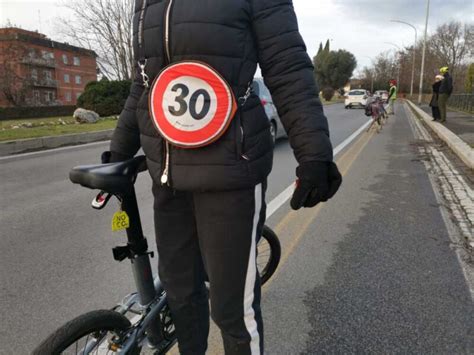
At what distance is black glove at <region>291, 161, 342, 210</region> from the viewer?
1.50m

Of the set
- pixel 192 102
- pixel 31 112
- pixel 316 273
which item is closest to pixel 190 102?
pixel 192 102

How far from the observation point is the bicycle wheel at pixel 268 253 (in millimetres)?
2848

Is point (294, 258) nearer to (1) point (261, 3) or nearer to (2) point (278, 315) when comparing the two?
(2) point (278, 315)

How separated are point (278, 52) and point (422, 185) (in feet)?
18.0

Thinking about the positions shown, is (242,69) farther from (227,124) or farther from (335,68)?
(335,68)

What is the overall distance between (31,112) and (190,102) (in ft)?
118

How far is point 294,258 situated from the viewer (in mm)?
3559

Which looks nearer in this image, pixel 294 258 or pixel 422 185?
pixel 294 258

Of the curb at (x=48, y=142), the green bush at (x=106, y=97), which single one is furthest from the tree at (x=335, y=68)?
the curb at (x=48, y=142)

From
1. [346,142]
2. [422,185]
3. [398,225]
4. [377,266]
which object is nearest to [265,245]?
[377,266]

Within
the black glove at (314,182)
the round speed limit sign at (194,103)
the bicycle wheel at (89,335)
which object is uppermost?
→ the round speed limit sign at (194,103)

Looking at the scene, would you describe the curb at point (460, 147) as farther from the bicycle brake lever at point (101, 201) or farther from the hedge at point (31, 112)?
the hedge at point (31, 112)

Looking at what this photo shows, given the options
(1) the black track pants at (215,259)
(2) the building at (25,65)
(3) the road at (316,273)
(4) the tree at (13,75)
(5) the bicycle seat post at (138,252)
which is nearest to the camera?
(1) the black track pants at (215,259)

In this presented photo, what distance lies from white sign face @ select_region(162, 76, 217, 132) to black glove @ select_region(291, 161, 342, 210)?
40 cm
